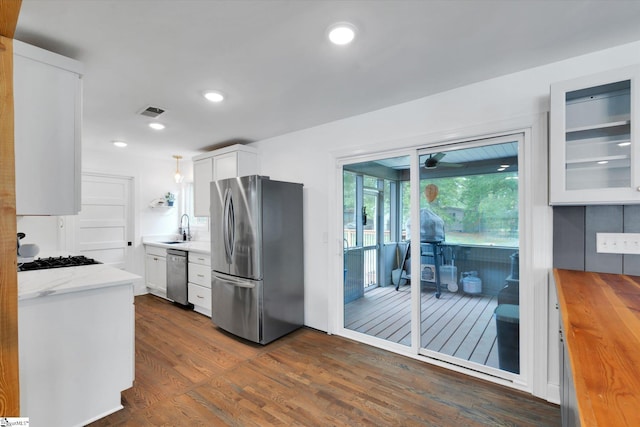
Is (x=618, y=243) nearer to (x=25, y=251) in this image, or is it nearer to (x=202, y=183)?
(x=202, y=183)

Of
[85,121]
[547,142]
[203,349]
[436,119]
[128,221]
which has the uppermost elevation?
[85,121]

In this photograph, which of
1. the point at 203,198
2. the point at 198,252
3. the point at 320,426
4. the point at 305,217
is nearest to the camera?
the point at 320,426

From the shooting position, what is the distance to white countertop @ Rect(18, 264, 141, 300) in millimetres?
1644

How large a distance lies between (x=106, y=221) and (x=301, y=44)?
4.36m

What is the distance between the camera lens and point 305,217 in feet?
11.0

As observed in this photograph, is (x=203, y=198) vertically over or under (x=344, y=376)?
over

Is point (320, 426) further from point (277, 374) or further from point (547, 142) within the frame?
point (547, 142)

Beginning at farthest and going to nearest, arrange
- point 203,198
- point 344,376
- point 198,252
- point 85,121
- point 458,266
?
point 203,198 < point 198,252 < point 85,121 < point 458,266 < point 344,376

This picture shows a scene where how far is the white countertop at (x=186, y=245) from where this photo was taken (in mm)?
3777

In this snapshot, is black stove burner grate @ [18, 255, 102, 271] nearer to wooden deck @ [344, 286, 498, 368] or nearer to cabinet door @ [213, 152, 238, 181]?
cabinet door @ [213, 152, 238, 181]

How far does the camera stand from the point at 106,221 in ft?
14.3

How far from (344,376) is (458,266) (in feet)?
4.46

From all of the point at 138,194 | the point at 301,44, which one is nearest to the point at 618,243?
the point at 301,44

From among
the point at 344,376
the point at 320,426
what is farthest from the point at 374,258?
the point at 320,426
